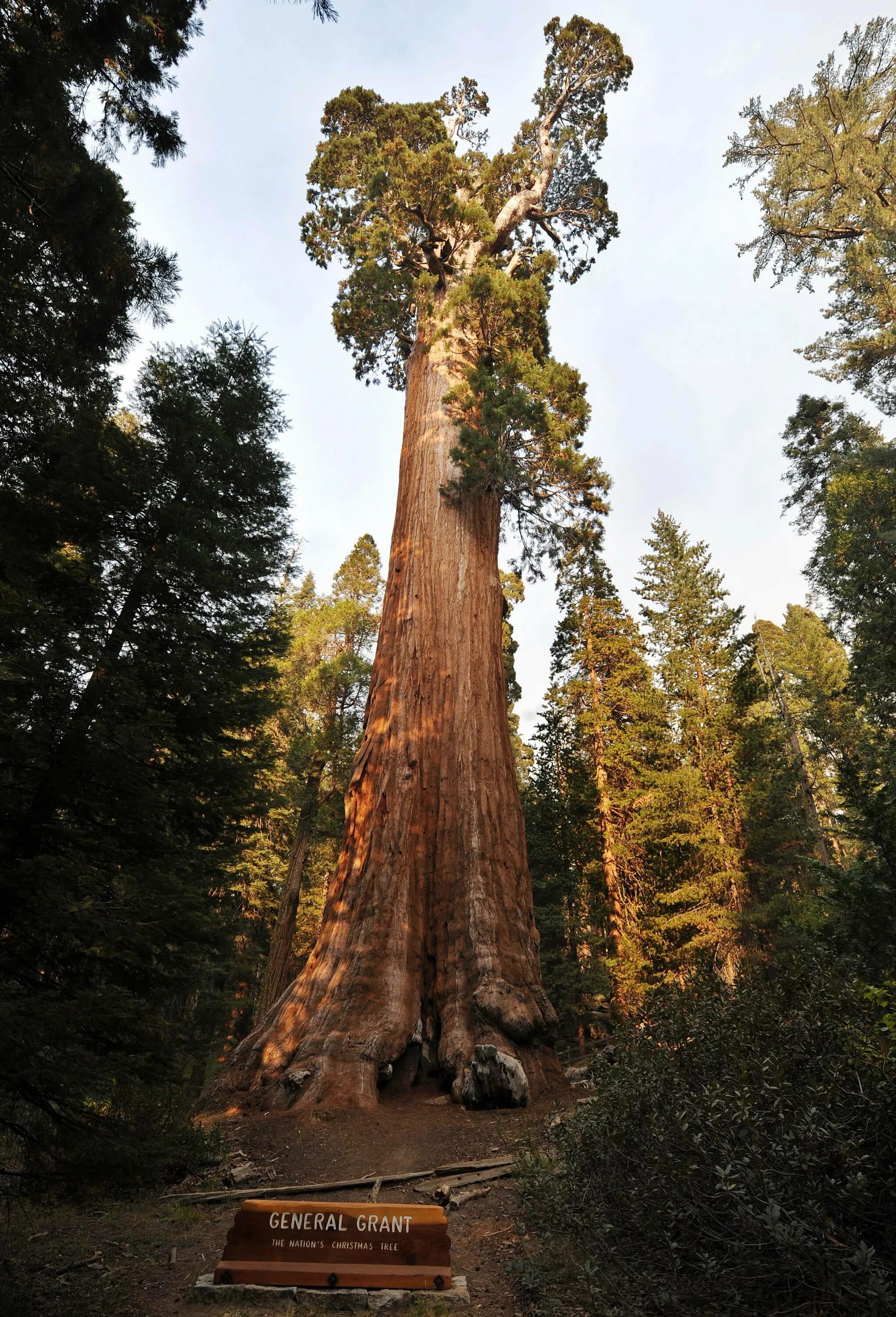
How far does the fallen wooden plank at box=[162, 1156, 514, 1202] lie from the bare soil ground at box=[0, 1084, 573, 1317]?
5 cm

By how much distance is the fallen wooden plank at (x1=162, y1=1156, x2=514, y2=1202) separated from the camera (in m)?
4.76

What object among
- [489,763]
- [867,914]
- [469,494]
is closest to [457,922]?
[489,763]

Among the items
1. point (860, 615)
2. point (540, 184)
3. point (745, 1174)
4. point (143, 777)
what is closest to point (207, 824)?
point (143, 777)

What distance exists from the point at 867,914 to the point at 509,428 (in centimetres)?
790

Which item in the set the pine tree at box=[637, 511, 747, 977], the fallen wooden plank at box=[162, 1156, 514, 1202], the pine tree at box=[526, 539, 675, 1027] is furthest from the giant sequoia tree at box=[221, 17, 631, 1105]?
the pine tree at box=[637, 511, 747, 977]

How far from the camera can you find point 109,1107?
640cm

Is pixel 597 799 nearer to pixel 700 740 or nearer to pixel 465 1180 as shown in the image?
pixel 700 740

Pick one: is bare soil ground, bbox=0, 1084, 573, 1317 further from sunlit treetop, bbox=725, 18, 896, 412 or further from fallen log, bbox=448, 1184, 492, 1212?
sunlit treetop, bbox=725, 18, 896, 412

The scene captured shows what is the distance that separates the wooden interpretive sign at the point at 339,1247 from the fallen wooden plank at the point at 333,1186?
5.05ft

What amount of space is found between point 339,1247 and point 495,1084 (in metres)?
3.09

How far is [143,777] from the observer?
201 inches

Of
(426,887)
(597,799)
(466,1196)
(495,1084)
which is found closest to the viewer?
(466,1196)

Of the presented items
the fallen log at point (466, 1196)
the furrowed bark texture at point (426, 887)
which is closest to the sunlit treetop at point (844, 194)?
the furrowed bark texture at point (426, 887)

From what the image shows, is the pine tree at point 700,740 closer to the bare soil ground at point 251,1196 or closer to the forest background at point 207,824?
the forest background at point 207,824
